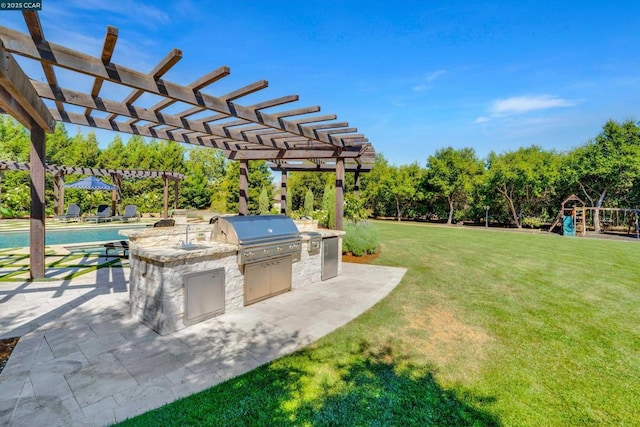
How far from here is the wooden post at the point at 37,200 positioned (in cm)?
617

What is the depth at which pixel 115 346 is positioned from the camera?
3.70 meters

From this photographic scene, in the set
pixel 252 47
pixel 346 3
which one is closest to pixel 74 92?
pixel 252 47

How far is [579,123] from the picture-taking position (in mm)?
30484

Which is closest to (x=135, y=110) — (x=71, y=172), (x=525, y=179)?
(x=71, y=172)

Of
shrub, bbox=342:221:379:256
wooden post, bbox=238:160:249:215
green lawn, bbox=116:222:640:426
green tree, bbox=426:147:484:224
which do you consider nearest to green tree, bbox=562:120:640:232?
green tree, bbox=426:147:484:224

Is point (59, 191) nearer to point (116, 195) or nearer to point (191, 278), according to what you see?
point (116, 195)

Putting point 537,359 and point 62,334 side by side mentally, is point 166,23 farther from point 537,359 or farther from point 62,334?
point 537,359

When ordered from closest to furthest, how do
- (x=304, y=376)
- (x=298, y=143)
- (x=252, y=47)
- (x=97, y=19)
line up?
1. (x=304, y=376)
2. (x=97, y=19)
3. (x=298, y=143)
4. (x=252, y=47)

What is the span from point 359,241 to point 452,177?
22.1 metres

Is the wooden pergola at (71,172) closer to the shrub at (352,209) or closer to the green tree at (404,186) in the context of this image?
the shrub at (352,209)

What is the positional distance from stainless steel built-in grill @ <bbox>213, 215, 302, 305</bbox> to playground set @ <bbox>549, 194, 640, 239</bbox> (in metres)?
23.0

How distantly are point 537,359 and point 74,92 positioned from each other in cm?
813

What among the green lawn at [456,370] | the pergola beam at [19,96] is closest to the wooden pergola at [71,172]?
the pergola beam at [19,96]

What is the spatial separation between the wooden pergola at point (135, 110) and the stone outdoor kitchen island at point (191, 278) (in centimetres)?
239
